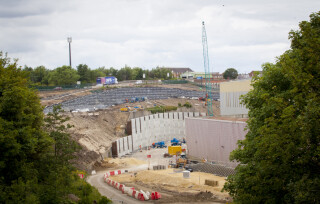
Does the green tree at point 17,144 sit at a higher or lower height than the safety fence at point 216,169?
higher

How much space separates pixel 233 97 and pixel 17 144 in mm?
47622

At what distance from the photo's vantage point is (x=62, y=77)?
4973 inches

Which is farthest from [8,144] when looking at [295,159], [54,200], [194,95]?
[194,95]

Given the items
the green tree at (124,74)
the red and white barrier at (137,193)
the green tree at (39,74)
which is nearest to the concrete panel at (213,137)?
the red and white barrier at (137,193)

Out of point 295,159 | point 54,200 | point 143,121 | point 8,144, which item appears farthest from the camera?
point 143,121

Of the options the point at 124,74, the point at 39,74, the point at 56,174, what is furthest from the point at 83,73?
the point at 56,174

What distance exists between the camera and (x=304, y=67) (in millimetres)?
17781

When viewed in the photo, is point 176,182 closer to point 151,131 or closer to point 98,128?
point 98,128

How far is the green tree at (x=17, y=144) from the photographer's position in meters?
23.1

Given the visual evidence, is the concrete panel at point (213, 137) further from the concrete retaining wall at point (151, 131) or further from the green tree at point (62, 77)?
the green tree at point (62, 77)

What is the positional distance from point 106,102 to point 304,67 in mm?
87198

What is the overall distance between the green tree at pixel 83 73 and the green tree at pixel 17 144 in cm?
11622

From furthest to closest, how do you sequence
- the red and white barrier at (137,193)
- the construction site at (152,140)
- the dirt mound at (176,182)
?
the construction site at (152,140)
the dirt mound at (176,182)
the red and white barrier at (137,193)

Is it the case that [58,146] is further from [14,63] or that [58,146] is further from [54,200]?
[14,63]
